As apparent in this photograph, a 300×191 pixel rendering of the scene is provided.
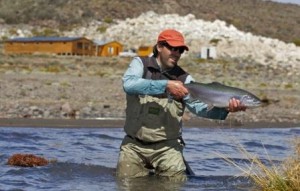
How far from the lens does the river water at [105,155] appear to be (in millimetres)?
10711

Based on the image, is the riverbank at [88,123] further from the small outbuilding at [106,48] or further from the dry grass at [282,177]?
the small outbuilding at [106,48]

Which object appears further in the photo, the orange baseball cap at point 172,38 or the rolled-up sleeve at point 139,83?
the orange baseball cap at point 172,38

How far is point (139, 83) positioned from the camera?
31.2 ft

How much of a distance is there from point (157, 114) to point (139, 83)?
751mm

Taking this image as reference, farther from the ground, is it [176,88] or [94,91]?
[176,88]

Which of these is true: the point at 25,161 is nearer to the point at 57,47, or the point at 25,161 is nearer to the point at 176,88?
the point at 176,88

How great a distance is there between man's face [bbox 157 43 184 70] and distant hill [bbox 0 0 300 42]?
78796mm

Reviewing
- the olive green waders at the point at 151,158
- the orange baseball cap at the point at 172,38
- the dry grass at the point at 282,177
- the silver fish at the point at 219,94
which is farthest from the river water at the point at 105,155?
the orange baseball cap at the point at 172,38

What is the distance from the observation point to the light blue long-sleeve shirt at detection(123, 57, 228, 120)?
30.8 feet

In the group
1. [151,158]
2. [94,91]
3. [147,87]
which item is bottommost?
[94,91]

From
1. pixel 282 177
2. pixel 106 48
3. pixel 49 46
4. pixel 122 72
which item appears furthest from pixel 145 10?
pixel 282 177

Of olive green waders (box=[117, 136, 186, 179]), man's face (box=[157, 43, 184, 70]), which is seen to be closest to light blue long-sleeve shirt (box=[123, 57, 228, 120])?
man's face (box=[157, 43, 184, 70])

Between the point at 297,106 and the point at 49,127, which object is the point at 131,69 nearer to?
the point at 49,127

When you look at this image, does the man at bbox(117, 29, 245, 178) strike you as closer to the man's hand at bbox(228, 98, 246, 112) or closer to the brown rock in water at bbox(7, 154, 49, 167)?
the man's hand at bbox(228, 98, 246, 112)
